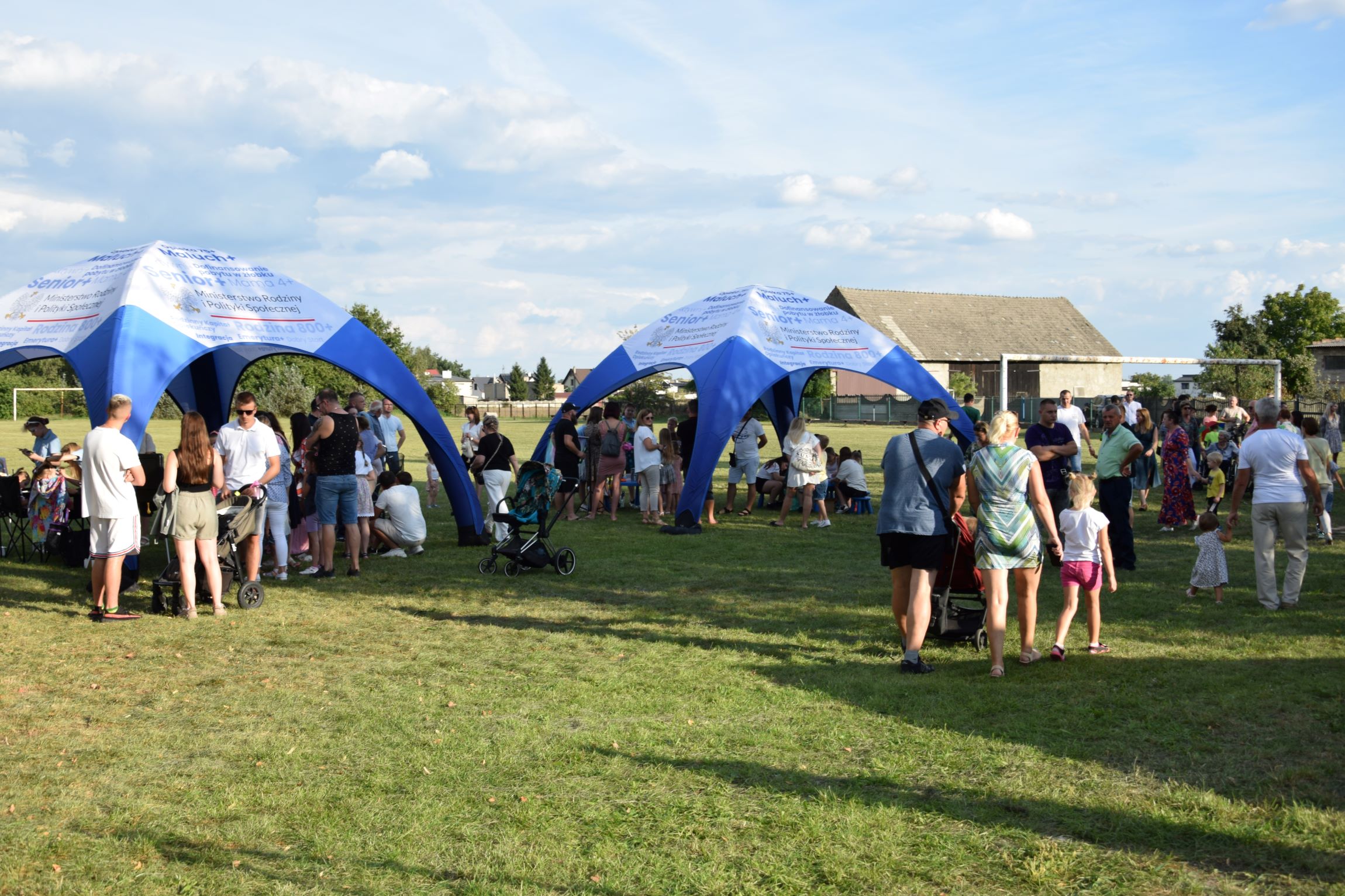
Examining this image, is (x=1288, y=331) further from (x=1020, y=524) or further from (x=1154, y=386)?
(x=1020, y=524)

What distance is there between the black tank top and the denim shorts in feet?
0.21

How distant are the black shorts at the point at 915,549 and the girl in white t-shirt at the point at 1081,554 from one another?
915mm

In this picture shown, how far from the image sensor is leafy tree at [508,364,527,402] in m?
124

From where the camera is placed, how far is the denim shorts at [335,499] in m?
9.95

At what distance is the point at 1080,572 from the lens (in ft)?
23.0

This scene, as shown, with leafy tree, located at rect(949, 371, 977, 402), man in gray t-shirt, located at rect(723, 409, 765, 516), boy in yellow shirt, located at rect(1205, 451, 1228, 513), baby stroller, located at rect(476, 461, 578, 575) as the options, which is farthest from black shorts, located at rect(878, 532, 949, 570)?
leafy tree, located at rect(949, 371, 977, 402)

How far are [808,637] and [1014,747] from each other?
2.55 metres

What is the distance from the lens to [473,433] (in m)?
15.8

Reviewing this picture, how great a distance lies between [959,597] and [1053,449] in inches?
119

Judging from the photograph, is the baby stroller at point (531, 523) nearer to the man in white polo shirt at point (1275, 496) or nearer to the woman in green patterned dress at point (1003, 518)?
the woman in green patterned dress at point (1003, 518)

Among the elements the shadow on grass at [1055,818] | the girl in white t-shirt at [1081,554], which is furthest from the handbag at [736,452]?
the shadow on grass at [1055,818]

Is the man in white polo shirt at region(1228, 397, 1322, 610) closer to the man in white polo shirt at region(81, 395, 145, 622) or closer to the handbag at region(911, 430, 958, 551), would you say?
the handbag at region(911, 430, 958, 551)

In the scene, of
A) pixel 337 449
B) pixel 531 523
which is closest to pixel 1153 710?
pixel 531 523

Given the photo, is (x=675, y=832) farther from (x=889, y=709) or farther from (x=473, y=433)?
(x=473, y=433)
